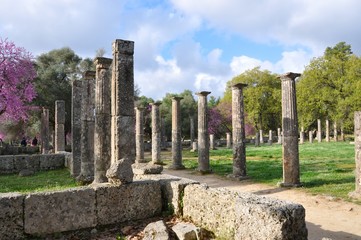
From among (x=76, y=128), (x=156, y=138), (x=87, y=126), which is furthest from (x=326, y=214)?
(x=156, y=138)

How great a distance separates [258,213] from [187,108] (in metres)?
44.7

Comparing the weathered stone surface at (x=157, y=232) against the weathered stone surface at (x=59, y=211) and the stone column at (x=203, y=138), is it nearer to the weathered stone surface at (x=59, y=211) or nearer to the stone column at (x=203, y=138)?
the weathered stone surface at (x=59, y=211)

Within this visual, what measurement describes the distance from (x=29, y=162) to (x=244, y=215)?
14.6 m

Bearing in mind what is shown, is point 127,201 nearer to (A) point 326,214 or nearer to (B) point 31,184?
(A) point 326,214

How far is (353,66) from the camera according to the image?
38.0 meters

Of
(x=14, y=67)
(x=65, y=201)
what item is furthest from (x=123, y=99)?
(x=14, y=67)

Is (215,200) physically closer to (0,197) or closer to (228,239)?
(228,239)

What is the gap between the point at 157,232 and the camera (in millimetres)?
5637

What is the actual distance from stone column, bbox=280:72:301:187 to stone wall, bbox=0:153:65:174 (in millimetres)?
11626

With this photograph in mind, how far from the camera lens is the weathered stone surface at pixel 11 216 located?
5.89 m

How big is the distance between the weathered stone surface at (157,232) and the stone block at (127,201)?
118 cm

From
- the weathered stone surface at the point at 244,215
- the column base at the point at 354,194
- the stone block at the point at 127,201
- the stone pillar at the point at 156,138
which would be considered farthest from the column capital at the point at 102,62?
the stone pillar at the point at 156,138

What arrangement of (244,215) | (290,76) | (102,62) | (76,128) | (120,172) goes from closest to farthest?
(244,215) < (120,172) < (102,62) < (290,76) < (76,128)

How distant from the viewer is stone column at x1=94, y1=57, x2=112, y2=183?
905cm
